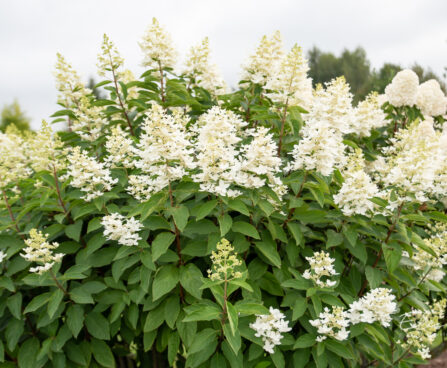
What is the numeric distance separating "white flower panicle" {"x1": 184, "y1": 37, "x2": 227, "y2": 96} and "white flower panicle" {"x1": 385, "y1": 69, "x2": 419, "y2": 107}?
2438 mm

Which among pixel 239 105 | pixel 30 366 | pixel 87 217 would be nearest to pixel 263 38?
pixel 239 105

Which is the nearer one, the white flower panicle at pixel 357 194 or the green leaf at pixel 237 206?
the green leaf at pixel 237 206

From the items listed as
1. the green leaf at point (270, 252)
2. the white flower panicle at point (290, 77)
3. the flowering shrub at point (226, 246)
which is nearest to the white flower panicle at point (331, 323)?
the flowering shrub at point (226, 246)

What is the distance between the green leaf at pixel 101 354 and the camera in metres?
3.38

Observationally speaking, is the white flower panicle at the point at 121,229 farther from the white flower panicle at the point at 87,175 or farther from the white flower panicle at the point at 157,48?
Result: the white flower panicle at the point at 157,48

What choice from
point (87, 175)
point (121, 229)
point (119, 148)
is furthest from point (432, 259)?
point (87, 175)

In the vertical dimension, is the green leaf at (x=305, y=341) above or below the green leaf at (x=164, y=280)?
below

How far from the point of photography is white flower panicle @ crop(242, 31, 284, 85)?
3.91 metres

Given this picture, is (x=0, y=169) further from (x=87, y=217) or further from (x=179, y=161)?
(x=179, y=161)

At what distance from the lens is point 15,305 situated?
129 inches

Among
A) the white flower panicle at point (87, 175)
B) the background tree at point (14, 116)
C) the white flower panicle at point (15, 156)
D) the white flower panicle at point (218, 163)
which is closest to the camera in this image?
the white flower panicle at point (218, 163)

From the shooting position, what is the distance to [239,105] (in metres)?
4.19

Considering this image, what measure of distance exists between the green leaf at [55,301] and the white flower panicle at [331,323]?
1778 mm

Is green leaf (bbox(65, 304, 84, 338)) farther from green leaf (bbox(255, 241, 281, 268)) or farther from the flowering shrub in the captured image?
green leaf (bbox(255, 241, 281, 268))
